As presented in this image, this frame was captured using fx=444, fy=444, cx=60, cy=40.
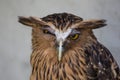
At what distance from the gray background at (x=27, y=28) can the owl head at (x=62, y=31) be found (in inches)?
17.3

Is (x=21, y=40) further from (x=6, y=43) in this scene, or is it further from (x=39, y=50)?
(x=39, y=50)

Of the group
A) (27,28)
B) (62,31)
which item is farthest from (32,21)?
(27,28)

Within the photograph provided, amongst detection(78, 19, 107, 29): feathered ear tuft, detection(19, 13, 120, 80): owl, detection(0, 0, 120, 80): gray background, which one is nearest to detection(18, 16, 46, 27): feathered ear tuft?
detection(19, 13, 120, 80): owl

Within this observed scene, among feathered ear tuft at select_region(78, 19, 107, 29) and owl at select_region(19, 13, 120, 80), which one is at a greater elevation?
feathered ear tuft at select_region(78, 19, 107, 29)

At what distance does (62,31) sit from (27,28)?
61cm

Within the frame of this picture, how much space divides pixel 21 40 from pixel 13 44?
0.14 feet

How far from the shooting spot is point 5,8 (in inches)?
80.2

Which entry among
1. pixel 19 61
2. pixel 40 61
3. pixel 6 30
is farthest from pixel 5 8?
pixel 40 61

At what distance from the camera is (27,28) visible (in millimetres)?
2023

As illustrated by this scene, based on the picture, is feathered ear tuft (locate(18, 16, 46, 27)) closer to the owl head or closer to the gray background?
the owl head

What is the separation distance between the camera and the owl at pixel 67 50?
4.76ft

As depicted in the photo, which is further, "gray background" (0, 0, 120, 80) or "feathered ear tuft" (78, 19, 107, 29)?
"gray background" (0, 0, 120, 80)

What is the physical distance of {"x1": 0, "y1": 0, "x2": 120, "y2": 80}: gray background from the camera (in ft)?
6.45

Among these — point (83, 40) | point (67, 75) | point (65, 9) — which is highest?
point (65, 9)
